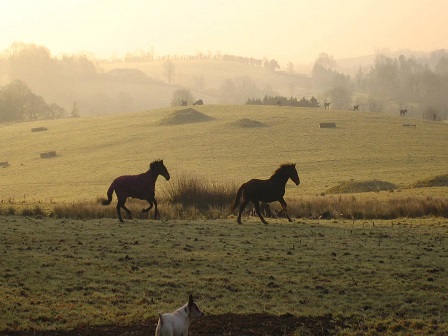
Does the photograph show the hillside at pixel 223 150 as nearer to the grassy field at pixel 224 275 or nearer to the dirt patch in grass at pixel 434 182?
the dirt patch in grass at pixel 434 182

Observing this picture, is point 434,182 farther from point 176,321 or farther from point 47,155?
point 47,155

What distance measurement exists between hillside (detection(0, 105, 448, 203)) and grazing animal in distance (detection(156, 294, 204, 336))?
37149 millimetres

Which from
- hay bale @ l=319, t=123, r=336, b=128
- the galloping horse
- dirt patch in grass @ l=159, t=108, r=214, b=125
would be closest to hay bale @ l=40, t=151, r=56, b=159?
dirt patch in grass @ l=159, t=108, r=214, b=125

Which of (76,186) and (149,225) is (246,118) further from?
(149,225)

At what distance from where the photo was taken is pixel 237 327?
545 inches

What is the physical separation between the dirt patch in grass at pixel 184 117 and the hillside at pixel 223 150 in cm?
101

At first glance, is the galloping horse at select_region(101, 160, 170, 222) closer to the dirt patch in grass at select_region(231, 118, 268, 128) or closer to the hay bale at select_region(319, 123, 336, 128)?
the dirt patch in grass at select_region(231, 118, 268, 128)

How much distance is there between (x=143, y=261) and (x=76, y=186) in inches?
1650

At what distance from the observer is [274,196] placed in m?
29.3

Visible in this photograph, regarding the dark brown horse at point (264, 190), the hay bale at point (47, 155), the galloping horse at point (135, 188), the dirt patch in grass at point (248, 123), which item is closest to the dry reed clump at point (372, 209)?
the dark brown horse at point (264, 190)

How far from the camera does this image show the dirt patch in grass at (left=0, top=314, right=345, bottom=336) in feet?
44.2

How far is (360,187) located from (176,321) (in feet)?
126

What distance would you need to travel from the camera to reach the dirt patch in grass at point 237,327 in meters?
13.5

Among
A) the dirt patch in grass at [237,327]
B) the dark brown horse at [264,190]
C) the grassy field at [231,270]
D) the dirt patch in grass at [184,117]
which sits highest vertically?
the dirt patch in grass at [184,117]
